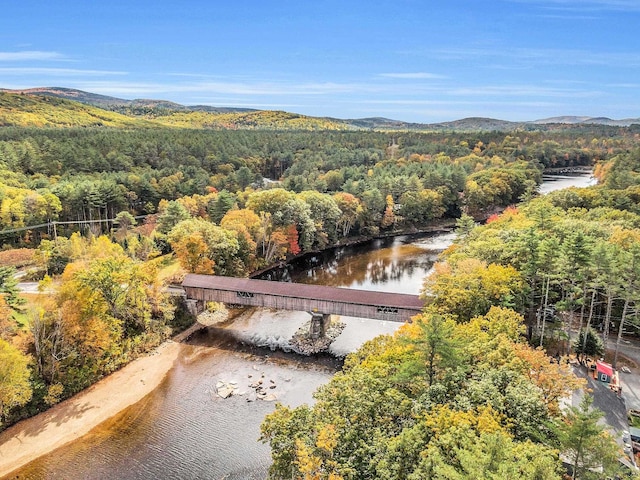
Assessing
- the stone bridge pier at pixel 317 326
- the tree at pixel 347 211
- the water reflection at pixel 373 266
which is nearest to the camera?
the stone bridge pier at pixel 317 326

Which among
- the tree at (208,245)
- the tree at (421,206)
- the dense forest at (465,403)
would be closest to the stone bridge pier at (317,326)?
the dense forest at (465,403)

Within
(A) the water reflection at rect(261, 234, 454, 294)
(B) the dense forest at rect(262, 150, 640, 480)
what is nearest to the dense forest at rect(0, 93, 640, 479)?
(B) the dense forest at rect(262, 150, 640, 480)

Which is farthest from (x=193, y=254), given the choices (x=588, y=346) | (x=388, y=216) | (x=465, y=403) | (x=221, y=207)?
(x=388, y=216)

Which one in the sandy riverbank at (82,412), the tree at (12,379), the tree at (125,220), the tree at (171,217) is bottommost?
the sandy riverbank at (82,412)

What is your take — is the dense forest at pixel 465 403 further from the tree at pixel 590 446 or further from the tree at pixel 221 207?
the tree at pixel 221 207

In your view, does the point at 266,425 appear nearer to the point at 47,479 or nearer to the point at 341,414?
the point at 341,414

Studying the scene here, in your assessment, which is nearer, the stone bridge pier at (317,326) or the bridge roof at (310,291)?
the bridge roof at (310,291)

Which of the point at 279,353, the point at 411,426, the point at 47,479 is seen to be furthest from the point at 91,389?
the point at 411,426

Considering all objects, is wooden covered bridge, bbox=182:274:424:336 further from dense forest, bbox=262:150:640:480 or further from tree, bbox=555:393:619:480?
tree, bbox=555:393:619:480
